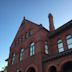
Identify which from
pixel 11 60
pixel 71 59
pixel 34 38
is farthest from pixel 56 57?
pixel 11 60

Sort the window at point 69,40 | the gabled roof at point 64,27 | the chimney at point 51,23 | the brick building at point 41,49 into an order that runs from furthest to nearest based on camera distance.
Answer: the chimney at point 51,23, the gabled roof at point 64,27, the window at point 69,40, the brick building at point 41,49

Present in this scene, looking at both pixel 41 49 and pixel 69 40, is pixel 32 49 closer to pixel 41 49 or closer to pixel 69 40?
pixel 41 49

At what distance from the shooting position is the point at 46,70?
19.9 metres

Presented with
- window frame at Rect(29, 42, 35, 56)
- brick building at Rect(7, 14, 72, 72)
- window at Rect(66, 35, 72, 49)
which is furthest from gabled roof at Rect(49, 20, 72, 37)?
window frame at Rect(29, 42, 35, 56)

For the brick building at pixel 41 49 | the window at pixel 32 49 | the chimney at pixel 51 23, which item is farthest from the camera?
the chimney at pixel 51 23

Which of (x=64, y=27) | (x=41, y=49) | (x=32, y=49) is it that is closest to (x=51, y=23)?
(x=64, y=27)

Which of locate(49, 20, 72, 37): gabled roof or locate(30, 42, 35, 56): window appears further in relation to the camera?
locate(30, 42, 35, 56): window

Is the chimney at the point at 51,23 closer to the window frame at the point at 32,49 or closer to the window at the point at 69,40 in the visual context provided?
the window frame at the point at 32,49

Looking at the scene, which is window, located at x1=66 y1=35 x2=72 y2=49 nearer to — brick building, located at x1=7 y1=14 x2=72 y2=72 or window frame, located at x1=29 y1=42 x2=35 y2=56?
brick building, located at x1=7 y1=14 x2=72 y2=72

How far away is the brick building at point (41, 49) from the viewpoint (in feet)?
62.2

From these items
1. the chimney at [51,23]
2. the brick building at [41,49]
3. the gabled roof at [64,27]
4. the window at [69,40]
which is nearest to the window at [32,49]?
the brick building at [41,49]

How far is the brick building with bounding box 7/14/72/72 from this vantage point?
1897 cm

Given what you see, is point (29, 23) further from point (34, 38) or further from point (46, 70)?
point (46, 70)

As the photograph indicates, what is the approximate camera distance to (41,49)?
22.2 m
